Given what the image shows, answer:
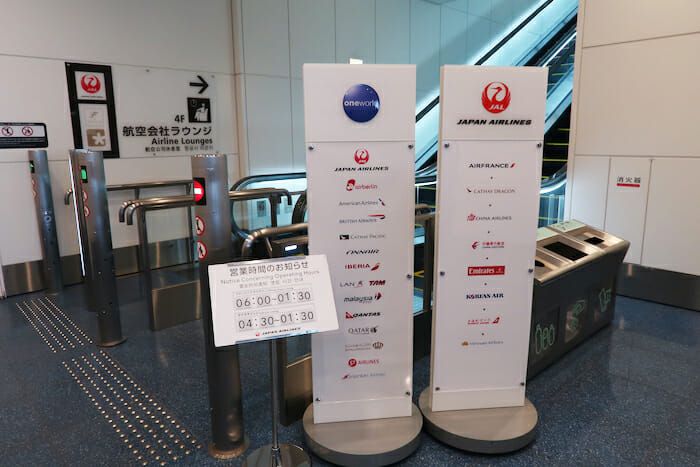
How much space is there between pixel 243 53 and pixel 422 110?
3.12 m

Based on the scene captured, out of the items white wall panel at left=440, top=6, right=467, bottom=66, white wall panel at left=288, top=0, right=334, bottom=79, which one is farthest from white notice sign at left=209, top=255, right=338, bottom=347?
white wall panel at left=440, top=6, right=467, bottom=66

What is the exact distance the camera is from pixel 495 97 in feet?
6.40

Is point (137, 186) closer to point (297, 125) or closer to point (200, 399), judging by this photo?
point (297, 125)

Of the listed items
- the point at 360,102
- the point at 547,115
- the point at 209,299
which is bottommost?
the point at 209,299

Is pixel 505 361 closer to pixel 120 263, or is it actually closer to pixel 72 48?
pixel 120 263

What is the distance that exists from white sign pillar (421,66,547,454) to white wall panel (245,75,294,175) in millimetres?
3945

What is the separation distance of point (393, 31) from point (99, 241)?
519cm

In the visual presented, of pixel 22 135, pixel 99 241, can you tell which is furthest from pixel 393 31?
pixel 99 241

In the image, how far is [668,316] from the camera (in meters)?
3.64

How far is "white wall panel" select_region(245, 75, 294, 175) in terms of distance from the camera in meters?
5.49

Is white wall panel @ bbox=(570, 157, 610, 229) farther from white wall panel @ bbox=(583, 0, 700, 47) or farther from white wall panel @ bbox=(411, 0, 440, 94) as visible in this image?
white wall panel @ bbox=(411, 0, 440, 94)

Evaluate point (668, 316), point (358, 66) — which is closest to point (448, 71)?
point (358, 66)

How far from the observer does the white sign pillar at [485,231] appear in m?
1.96

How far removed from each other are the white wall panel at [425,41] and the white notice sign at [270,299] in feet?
20.0
